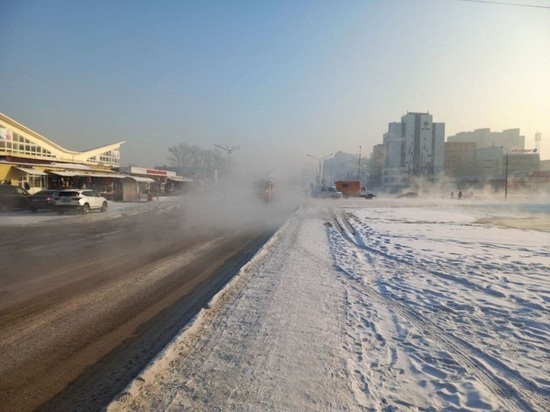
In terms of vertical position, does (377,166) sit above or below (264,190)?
above

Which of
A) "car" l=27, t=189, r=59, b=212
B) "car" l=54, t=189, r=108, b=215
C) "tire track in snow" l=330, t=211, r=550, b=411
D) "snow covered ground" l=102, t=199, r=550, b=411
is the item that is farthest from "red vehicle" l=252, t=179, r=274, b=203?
"tire track in snow" l=330, t=211, r=550, b=411

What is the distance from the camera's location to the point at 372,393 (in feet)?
11.0

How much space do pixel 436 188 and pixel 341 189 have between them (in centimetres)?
3231

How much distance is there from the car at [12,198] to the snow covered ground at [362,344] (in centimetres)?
2313

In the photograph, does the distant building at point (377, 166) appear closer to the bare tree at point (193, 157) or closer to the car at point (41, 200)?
the bare tree at point (193, 157)

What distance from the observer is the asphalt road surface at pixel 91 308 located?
139 inches

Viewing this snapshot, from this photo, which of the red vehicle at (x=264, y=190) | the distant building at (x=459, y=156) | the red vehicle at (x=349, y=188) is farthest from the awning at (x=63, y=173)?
the distant building at (x=459, y=156)

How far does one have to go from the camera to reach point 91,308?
5648 millimetres

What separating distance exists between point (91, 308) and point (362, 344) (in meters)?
3.84

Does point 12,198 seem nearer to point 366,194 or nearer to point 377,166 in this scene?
point 366,194

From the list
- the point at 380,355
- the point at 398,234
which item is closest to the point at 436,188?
the point at 398,234

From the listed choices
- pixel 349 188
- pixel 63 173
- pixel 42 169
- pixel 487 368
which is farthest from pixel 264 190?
pixel 487 368

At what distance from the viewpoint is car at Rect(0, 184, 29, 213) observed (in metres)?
24.8

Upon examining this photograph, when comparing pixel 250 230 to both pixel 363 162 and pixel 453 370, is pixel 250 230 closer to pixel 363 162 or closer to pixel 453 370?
pixel 453 370
